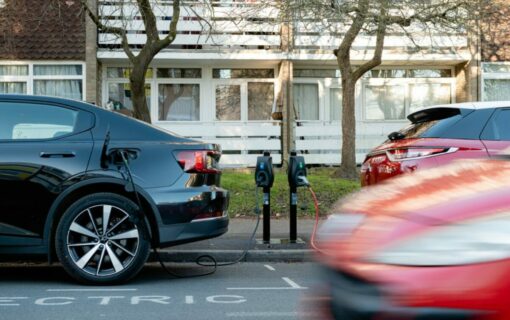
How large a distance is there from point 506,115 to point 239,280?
11.4ft

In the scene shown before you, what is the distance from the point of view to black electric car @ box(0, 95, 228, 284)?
6.55 m

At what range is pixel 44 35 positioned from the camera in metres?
17.1

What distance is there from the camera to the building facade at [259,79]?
1728 centimetres

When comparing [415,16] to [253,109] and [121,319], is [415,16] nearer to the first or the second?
[253,109]

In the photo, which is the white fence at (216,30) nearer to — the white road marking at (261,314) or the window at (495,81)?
the window at (495,81)

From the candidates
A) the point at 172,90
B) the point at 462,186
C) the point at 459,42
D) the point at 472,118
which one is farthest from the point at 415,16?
the point at 462,186

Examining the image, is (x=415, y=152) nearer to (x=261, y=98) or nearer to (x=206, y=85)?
(x=261, y=98)

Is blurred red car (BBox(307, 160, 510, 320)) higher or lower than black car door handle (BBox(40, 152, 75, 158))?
lower

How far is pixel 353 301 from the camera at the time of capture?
2592mm

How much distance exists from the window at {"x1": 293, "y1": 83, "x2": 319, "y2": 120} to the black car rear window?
11870mm

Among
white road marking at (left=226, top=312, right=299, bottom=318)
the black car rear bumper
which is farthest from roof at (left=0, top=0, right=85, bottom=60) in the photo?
white road marking at (left=226, top=312, right=299, bottom=318)

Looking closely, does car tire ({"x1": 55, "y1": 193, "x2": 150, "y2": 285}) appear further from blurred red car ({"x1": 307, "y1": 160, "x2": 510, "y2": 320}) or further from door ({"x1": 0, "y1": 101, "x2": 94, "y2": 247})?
blurred red car ({"x1": 307, "y1": 160, "x2": 510, "y2": 320})

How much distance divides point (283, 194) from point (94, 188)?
6.34 metres

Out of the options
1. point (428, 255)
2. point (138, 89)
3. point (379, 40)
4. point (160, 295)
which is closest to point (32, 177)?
point (160, 295)
